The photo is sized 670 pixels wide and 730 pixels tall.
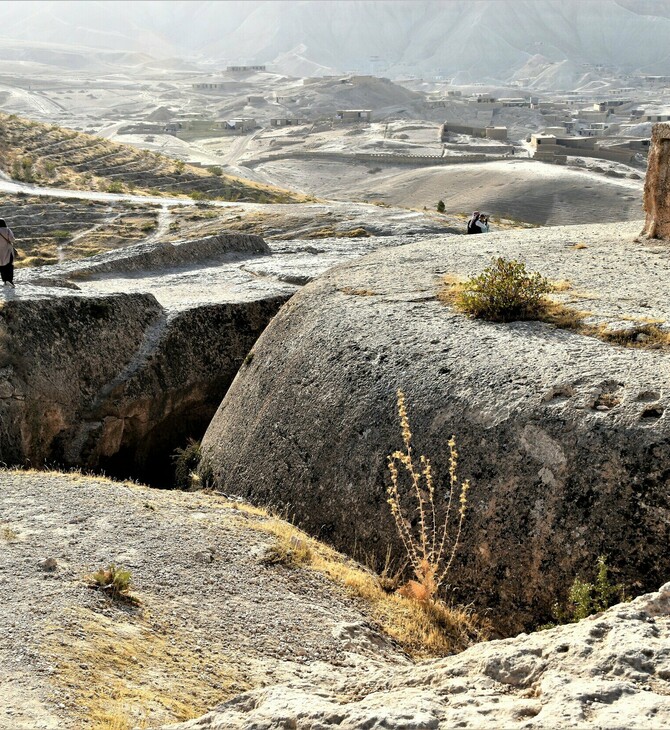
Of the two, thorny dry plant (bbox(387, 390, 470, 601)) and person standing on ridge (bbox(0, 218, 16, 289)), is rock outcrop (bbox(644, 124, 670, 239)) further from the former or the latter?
person standing on ridge (bbox(0, 218, 16, 289))

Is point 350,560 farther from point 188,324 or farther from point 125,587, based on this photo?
point 188,324

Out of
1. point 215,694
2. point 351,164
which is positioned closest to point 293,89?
point 351,164

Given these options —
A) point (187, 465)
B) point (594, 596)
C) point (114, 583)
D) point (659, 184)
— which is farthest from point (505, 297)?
point (114, 583)

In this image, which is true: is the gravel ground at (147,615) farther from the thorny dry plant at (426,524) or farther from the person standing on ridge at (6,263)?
the person standing on ridge at (6,263)

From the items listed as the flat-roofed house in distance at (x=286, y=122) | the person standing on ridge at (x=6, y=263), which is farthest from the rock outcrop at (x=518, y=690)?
the flat-roofed house in distance at (x=286, y=122)

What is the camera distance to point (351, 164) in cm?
7488

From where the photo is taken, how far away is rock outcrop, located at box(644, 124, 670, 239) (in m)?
13.0

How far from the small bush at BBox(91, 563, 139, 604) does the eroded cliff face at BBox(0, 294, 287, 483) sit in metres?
4.80

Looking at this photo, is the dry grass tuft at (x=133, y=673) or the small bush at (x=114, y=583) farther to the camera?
the small bush at (x=114, y=583)

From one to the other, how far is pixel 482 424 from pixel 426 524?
100cm

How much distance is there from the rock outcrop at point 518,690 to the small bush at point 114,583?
179cm

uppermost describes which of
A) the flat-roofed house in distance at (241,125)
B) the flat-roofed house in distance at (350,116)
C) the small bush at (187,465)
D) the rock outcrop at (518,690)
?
the flat-roofed house in distance at (350,116)

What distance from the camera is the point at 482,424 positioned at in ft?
26.1

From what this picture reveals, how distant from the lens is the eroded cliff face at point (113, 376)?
11.4 meters
